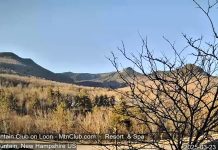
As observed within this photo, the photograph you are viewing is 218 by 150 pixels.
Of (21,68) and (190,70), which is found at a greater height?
(21,68)

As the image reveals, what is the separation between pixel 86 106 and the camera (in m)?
38.4

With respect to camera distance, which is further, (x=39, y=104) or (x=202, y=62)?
(x=39, y=104)

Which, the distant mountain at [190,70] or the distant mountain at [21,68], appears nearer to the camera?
the distant mountain at [190,70]

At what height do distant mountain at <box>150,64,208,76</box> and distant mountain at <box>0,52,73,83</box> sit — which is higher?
distant mountain at <box>0,52,73,83</box>

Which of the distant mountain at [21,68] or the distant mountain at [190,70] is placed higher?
the distant mountain at [21,68]

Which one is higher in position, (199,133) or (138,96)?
(138,96)

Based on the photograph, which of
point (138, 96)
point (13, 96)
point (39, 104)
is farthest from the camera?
point (13, 96)

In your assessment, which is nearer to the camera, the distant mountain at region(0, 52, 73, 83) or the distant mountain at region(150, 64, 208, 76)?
the distant mountain at region(150, 64, 208, 76)

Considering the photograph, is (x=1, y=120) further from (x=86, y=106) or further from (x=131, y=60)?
(x=131, y=60)

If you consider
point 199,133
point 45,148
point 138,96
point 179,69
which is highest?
point 179,69

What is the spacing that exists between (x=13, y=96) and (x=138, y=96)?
1631 inches

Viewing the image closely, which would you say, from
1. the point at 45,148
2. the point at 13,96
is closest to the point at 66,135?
the point at 45,148

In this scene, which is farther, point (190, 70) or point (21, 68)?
point (21, 68)

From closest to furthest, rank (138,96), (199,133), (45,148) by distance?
(199,133), (138,96), (45,148)
